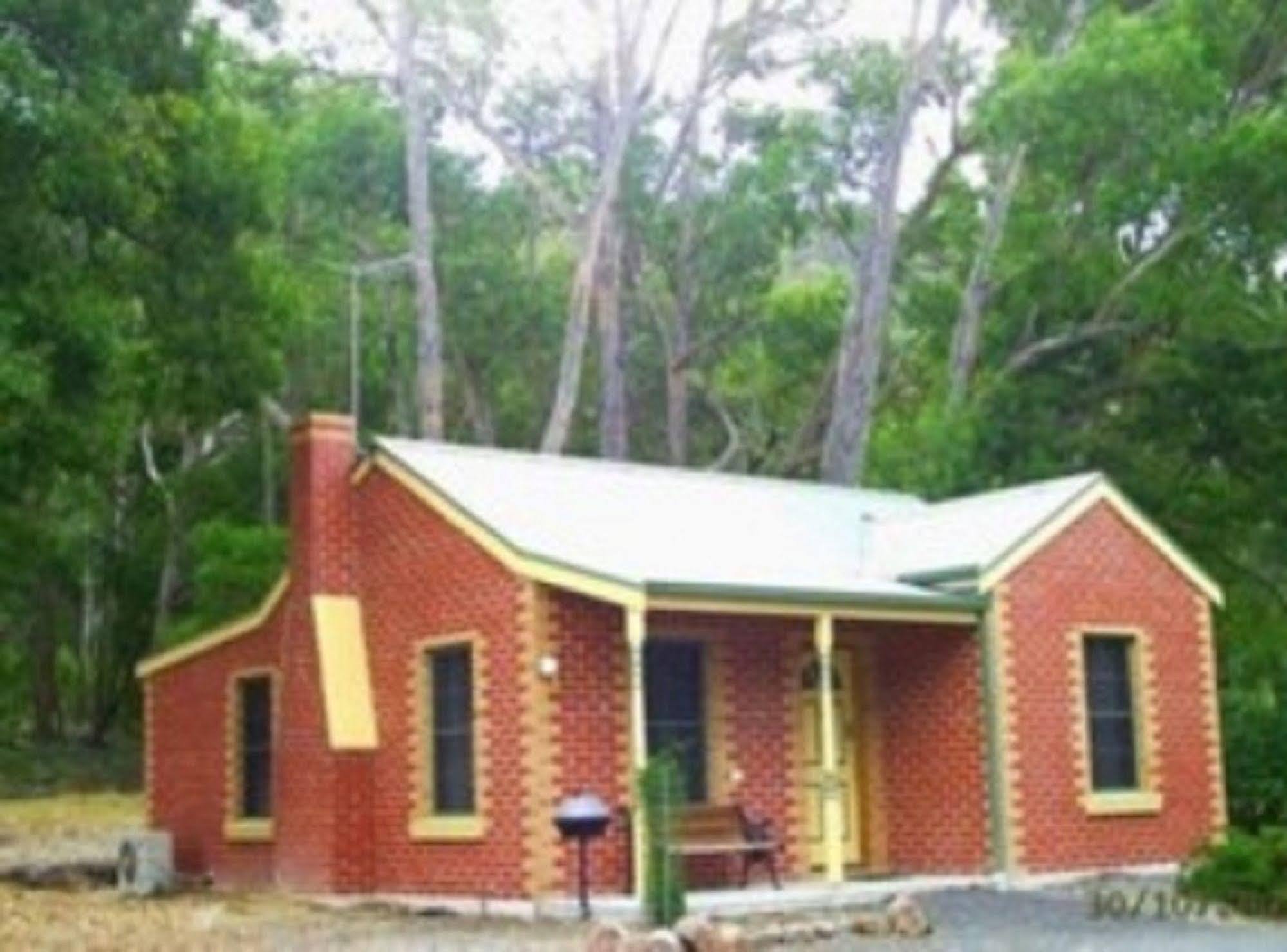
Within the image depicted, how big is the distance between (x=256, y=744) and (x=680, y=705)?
5.05 metres

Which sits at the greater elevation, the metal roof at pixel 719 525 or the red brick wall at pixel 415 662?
the metal roof at pixel 719 525

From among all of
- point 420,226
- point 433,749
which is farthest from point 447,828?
point 420,226

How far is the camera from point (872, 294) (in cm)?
3341

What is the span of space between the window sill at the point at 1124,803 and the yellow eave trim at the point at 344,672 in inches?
275

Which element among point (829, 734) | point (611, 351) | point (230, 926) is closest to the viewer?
point (230, 926)

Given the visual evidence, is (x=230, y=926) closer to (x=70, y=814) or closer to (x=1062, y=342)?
(x=70, y=814)

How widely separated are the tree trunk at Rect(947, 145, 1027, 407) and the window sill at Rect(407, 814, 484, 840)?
656 inches

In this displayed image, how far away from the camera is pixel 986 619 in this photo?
18.6 m

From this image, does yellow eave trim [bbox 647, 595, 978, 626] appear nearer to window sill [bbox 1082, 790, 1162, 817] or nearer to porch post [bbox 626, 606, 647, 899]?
porch post [bbox 626, 606, 647, 899]

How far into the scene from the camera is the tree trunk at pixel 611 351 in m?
34.8

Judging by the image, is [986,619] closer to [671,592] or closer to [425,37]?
[671,592]

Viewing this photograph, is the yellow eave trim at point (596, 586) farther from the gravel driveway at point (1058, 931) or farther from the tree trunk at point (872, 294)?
the tree trunk at point (872, 294)

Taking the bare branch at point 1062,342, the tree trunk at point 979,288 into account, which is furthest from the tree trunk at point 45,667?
the bare branch at point 1062,342

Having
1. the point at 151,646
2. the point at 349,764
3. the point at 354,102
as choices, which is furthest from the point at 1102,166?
the point at 151,646
